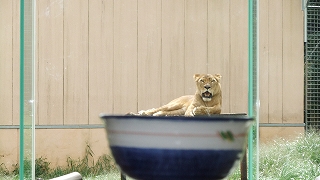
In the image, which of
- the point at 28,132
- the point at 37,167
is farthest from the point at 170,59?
the point at 28,132

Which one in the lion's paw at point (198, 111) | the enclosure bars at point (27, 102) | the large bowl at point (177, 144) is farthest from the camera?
the lion's paw at point (198, 111)

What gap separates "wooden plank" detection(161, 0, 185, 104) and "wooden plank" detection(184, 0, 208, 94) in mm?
21

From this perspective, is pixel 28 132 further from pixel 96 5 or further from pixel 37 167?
pixel 96 5

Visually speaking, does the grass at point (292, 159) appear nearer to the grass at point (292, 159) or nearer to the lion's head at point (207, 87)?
the grass at point (292, 159)

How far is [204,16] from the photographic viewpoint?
2680 millimetres

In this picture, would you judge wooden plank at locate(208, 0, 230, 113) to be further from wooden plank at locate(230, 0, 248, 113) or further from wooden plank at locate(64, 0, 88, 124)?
wooden plank at locate(64, 0, 88, 124)

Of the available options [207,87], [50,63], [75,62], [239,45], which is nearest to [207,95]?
[207,87]

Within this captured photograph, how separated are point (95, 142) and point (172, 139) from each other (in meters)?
2.30

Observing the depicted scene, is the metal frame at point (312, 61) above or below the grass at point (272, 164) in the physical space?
above

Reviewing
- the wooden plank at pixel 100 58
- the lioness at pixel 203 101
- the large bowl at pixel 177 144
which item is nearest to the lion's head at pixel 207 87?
the lioness at pixel 203 101

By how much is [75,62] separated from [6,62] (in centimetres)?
31

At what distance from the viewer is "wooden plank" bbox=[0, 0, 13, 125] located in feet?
8.50

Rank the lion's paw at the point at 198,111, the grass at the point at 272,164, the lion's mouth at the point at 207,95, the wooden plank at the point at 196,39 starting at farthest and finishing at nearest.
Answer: the wooden plank at the point at 196,39 < the grass at the point at 272,164 < the lion's mouth at the point at 207,95 < the lion's paw at the point at 198,111

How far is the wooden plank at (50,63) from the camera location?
9.02 feet
